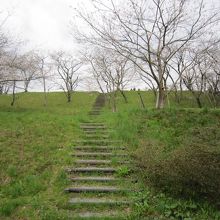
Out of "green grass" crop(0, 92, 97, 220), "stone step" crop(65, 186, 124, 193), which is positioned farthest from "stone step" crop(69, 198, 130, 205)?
"stone step" crop(65, 186, 124, 193)

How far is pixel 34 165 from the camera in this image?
28.5 feet

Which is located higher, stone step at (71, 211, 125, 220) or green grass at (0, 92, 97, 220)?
green grass at (0, 92, 97, 220)

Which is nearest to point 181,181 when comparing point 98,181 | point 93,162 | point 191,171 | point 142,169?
point 191,171

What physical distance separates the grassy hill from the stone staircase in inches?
11.8

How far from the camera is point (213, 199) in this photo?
6098 millimetres

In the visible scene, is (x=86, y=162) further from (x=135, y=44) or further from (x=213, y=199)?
(x=135, y=44)

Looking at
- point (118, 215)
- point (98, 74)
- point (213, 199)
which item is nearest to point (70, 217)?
point (118, 215)

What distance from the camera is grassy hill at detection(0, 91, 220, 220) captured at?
5.96 metres

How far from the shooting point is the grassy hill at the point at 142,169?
19.6 feet

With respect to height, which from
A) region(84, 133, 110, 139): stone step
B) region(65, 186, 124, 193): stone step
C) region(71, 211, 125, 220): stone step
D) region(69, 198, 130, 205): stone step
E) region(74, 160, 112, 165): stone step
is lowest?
region(71, 211, 125, 220): stone step

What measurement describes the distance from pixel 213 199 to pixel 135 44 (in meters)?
11.2

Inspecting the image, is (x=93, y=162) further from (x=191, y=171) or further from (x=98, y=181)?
(x=191, y=171)

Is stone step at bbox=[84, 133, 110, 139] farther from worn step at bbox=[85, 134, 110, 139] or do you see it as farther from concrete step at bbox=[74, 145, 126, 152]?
concrete step at bbox=[74, 145, 126, 152]

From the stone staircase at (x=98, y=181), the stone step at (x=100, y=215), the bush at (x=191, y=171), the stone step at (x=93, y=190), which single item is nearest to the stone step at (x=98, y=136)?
the stone staircase at (x=98, y=181)
